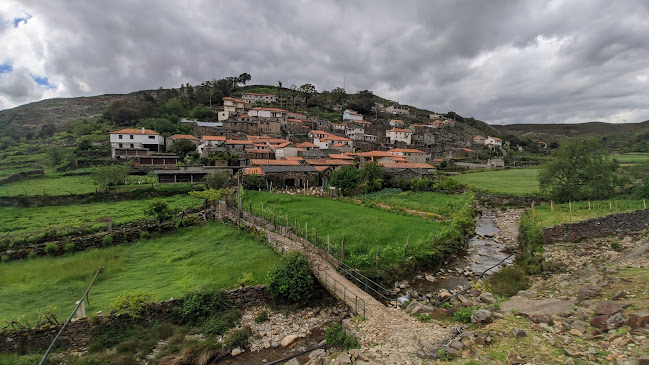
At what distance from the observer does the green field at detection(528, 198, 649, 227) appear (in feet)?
66.7

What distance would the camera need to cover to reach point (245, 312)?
39.6ft

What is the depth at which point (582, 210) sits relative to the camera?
73.3 feet

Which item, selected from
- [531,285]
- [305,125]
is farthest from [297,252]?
[305,125]

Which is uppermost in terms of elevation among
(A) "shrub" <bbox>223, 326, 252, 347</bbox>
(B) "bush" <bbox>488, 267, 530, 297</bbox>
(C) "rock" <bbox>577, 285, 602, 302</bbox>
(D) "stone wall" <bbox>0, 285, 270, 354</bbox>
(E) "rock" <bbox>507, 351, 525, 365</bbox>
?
(E) "rock" <bbox>507, 351, 525, 365</bbox>

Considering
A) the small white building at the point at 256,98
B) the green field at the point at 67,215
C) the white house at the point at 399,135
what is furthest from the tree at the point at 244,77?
the green field at the point at 67,215

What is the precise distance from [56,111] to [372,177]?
136051mm

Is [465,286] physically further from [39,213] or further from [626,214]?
[39,213]

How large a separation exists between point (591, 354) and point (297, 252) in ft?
33.6

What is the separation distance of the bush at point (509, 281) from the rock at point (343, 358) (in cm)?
874

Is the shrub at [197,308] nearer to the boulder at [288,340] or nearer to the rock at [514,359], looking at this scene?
the boulder at [288,340]

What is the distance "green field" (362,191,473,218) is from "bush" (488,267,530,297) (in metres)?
10.2

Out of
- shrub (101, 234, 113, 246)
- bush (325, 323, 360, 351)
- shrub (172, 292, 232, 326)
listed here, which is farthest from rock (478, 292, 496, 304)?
shrub (101, 234, 113, 246)

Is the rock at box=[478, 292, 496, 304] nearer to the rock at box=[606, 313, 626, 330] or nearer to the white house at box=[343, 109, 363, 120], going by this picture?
the rock at box=[606, 313, 626, 330]

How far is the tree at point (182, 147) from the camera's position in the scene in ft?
164
